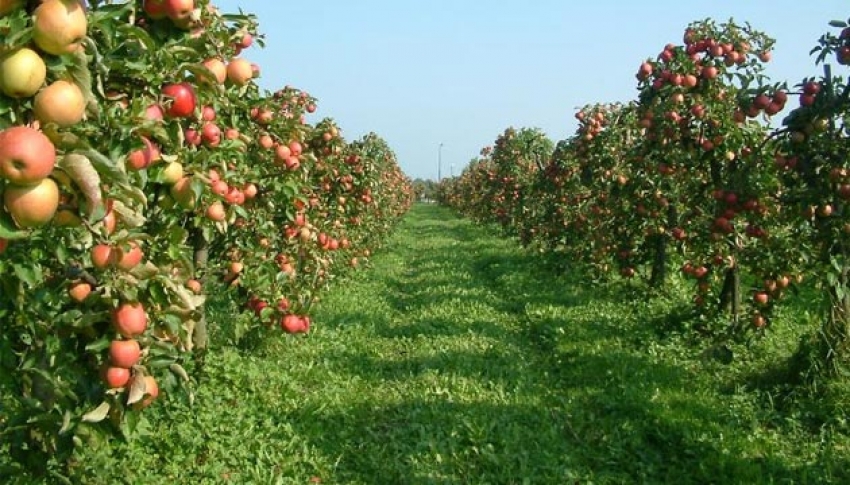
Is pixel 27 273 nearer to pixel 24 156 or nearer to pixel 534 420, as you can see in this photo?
pixel 24 156

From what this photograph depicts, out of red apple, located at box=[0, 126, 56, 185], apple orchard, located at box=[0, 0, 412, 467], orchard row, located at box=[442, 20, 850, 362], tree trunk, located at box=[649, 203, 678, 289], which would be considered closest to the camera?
red apple, located at box=[0, 126, 56, 185]

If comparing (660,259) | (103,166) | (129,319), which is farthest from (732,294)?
(103,166)

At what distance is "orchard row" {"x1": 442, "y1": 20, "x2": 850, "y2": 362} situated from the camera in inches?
229

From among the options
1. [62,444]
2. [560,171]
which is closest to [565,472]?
[62,444]

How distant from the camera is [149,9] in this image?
8.39 ft

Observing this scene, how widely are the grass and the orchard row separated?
0.78 m

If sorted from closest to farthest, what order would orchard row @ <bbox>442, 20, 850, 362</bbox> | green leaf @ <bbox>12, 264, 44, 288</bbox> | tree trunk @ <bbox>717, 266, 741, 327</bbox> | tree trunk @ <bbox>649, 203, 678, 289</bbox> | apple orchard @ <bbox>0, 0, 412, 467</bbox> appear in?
apple orchard @ <bbox>0, 0, 412, 467</bbox> < green leaf @ <bbox>12, 264, 44, 288</bbox> < orchard row @ <bbox>442, 20, 850, 362</bbox> < tree trunk @ <bbox>717, 266, 741, 327</bbox> < tree trunk @ <bbox>649, 203, 678, 289</bbox>

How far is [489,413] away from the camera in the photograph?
6059 millimetres

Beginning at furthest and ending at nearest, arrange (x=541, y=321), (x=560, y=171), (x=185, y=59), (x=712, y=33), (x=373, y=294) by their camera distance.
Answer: (x=560, y=171) < (x=373, y=294) < (x=541, y=321) < (x=712, y=33) < (x=185, y=59)

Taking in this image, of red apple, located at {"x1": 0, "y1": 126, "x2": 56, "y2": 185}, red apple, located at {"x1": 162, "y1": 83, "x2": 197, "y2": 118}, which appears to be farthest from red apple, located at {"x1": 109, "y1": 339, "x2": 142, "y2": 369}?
red apple, located at {"x1": 0, "y1": 126, "x2": 56, "y2": 185}

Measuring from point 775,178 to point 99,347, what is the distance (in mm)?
6262

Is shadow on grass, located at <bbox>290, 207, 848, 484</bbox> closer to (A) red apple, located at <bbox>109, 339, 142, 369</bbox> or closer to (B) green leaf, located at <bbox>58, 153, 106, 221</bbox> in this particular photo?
(A) red apple, located at <bbox>109, 339, 142, 369</bbox>

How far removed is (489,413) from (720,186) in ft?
11.3

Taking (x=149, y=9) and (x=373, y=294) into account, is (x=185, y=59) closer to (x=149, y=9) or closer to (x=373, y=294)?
(x=149, y=9)
